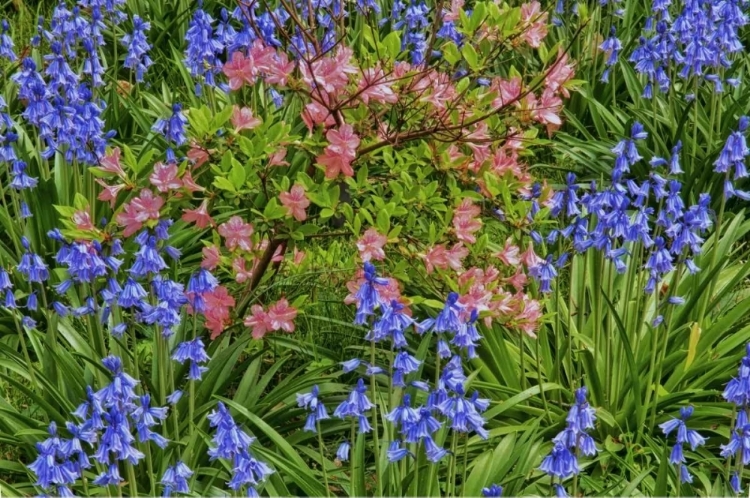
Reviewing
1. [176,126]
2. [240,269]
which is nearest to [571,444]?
[240,269]

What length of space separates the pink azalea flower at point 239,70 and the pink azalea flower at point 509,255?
3.68 feet

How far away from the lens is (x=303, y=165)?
4.87m

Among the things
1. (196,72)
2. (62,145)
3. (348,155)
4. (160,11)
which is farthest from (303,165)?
(160,11)

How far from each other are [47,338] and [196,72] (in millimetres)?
1937

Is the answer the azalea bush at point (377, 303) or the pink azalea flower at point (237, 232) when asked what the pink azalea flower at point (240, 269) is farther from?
the pink azalea flower at point (237, 232)

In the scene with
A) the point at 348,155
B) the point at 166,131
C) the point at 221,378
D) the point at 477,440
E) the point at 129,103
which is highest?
the point at 129,103

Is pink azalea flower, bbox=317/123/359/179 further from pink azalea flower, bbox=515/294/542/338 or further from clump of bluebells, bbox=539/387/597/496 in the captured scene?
clump of bluebells, bbox=539/387/597/496

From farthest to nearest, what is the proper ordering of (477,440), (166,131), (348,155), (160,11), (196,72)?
(160,11)
(196,72)
(166,131)
(477,440)
(348,155)

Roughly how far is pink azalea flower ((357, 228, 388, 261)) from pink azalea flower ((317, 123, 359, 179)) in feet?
0.82

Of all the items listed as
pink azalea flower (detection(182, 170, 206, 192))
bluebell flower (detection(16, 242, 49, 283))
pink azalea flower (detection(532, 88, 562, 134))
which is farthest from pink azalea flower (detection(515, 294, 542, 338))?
bluebell flower (detection(16, 242, 49, 283))

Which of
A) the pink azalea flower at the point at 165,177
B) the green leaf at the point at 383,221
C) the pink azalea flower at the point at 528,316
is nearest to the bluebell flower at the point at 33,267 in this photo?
the pink azalea flower at the point at 165,177

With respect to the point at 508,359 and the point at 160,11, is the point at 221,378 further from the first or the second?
the point at 160,11

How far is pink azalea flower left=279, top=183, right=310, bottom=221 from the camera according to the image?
11.2 ft

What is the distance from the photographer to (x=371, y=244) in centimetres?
335
